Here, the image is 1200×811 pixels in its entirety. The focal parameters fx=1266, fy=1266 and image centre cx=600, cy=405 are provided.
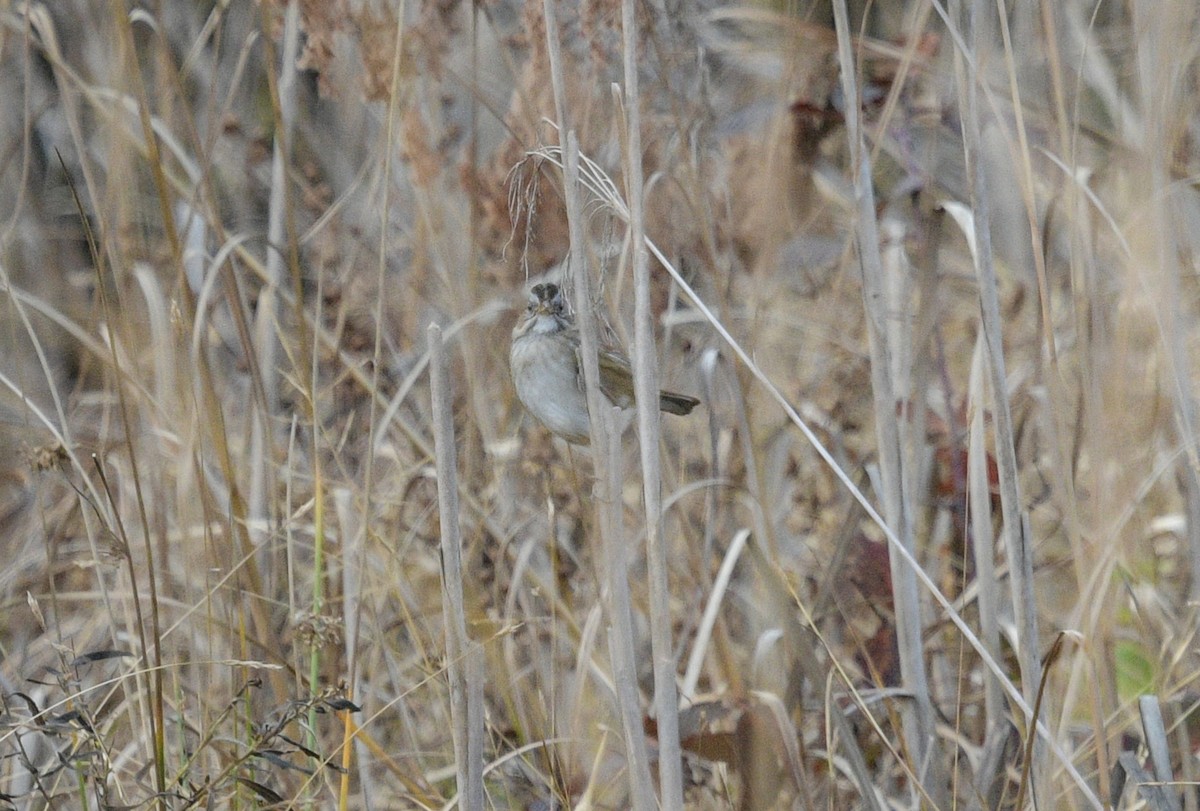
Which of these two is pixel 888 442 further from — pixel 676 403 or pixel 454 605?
pixel 454 605

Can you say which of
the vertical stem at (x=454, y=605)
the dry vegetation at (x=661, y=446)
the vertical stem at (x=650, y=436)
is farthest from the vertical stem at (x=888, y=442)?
the vertical stem at (x=454, y=605)

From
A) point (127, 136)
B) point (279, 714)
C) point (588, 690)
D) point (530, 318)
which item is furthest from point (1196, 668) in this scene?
point (127, 136)

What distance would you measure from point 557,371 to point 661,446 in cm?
49

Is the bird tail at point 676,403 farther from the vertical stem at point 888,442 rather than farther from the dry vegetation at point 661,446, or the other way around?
the vertical stem at point 888,442

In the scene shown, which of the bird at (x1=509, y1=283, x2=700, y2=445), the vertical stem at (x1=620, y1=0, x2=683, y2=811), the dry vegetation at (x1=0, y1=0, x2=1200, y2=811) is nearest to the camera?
the vertical stem at (x1=620, y1=0, x2=683, y2=811)

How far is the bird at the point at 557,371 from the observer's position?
6.28ft

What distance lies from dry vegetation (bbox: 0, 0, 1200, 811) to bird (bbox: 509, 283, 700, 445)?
0.07 metres

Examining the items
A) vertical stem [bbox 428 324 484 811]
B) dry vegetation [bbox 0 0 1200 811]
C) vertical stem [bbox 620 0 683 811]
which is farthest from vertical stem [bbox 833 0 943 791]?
vertical stem [bbox 428 324 484 811]

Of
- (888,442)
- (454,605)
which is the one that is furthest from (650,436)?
(888,442)

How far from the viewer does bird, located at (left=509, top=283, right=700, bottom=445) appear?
1913 mm

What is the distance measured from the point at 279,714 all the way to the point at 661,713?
15.7 inches

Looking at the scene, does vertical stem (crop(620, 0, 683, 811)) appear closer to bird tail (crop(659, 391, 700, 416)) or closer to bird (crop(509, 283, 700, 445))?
bird (crop(509, 283, 700, 445))

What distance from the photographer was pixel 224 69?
4.11 m

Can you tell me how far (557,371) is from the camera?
2.05m
